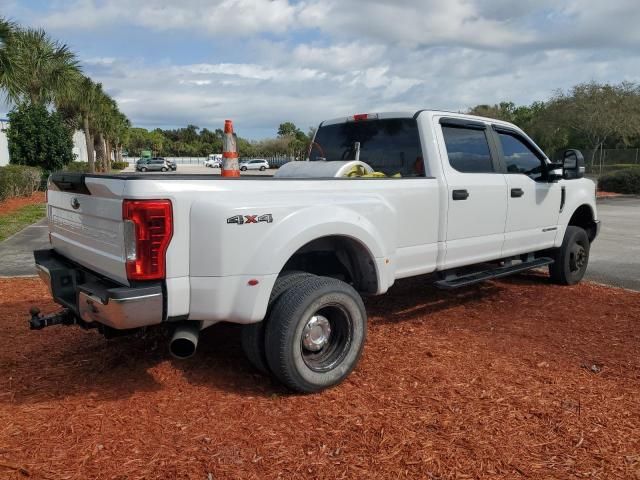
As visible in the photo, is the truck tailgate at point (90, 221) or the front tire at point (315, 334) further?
the front tire at point (315, 334)

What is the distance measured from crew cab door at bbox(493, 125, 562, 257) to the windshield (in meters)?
1.08

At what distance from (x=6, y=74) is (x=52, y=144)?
31.5 ft

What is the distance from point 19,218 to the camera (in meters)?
13.1

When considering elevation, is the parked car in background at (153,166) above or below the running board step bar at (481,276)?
below

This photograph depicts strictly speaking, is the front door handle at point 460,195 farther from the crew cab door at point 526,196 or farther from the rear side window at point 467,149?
the crew cab door at point 526,196

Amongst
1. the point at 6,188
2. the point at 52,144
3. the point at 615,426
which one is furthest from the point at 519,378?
the point at 52,144

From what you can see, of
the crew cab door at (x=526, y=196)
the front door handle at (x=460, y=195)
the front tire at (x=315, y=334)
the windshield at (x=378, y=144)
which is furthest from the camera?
the crew cab door at (x=526, y=196)

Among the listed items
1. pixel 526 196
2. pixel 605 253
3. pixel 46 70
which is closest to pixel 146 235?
Result: pixel 526 196

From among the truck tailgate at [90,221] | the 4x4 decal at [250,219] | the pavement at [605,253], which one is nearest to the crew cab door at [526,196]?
the pavement at [605,253]

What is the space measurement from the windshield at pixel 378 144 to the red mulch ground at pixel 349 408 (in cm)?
148

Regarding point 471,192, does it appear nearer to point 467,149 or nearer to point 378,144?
point 467,149

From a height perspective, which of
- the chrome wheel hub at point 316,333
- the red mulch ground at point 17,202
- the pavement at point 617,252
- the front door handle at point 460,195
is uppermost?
the front door handle at point 460,195

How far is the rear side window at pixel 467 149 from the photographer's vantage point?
489 centimetres

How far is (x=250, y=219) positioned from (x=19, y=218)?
12.0 metres
